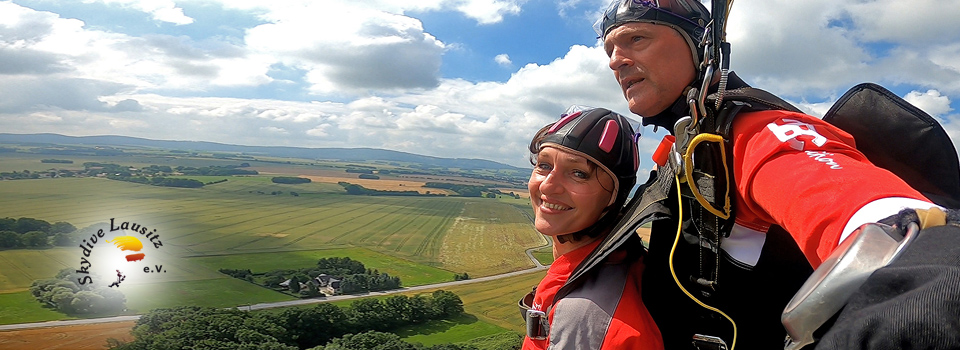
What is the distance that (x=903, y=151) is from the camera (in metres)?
1.64

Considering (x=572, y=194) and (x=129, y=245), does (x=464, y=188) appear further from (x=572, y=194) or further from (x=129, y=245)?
(x=572, y=194)

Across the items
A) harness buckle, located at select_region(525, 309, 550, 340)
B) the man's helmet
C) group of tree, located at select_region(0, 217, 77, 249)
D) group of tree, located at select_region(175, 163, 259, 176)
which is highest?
the man's helmet

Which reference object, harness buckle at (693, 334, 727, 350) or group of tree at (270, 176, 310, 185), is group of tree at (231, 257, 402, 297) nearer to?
harness buckle at (693, 334, 727, 350)

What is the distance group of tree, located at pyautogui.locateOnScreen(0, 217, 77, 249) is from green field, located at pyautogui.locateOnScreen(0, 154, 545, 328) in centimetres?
170

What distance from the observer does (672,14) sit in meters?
2.10

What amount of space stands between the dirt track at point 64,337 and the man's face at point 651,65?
35.4m

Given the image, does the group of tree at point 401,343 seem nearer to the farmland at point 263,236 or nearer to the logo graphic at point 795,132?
the farmland at point 263,236

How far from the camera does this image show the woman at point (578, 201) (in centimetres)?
221

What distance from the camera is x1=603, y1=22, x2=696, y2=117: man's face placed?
6.84ft

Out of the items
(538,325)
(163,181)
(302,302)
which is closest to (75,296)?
(302,302)

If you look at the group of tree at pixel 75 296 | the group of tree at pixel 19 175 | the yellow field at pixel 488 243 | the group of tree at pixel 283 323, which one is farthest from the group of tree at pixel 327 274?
the group of tree at pixel 19 175

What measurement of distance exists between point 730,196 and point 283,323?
116 ft

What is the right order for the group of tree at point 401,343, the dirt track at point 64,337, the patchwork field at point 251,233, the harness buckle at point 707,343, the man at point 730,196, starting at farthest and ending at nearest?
the patchwork field at point 251,233, the group of tree at point 401,343, the dirt track at point 64,337, the harness buckle at point 707,343, the man at point 730,196

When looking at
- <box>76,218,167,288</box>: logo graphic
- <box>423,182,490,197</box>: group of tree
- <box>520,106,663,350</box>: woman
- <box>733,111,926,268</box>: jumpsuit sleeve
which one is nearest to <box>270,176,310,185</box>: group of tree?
<box>423,182,490,197</box>: group of tree
